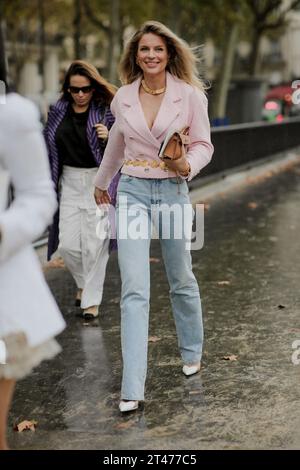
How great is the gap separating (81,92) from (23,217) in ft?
14.1

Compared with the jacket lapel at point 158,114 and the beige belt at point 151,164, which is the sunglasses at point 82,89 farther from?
the beige belt at point 151,164

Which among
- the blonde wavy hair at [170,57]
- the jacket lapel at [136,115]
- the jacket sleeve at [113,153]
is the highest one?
the blonde wavy hair at [170,57]

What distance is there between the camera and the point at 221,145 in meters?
17.7

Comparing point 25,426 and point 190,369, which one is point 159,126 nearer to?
point 190,369

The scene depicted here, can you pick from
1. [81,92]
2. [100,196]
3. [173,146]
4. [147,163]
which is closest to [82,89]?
[81,92]

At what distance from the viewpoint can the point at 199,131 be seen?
17.0ft

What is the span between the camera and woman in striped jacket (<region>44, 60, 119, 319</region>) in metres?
7.30

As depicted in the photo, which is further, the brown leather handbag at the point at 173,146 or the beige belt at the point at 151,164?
the beige belt at the point at 151,164

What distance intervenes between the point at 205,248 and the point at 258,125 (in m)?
10.6

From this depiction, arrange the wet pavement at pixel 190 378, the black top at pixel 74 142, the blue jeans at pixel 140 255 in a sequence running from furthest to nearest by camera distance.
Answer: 1. the black top at pixel 74 142
2. the blue jeans at pixel 140 255
3. the wet pavement at pixel 190 378

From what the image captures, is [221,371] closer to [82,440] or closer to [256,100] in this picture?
[82,440]

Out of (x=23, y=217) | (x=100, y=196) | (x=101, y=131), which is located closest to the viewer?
(x=23, y=217)

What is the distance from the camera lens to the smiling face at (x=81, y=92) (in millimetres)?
7254

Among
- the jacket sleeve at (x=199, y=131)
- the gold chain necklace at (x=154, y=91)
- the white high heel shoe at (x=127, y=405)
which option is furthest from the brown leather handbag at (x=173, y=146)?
the white high heel shoe at (x=127, y=405)
